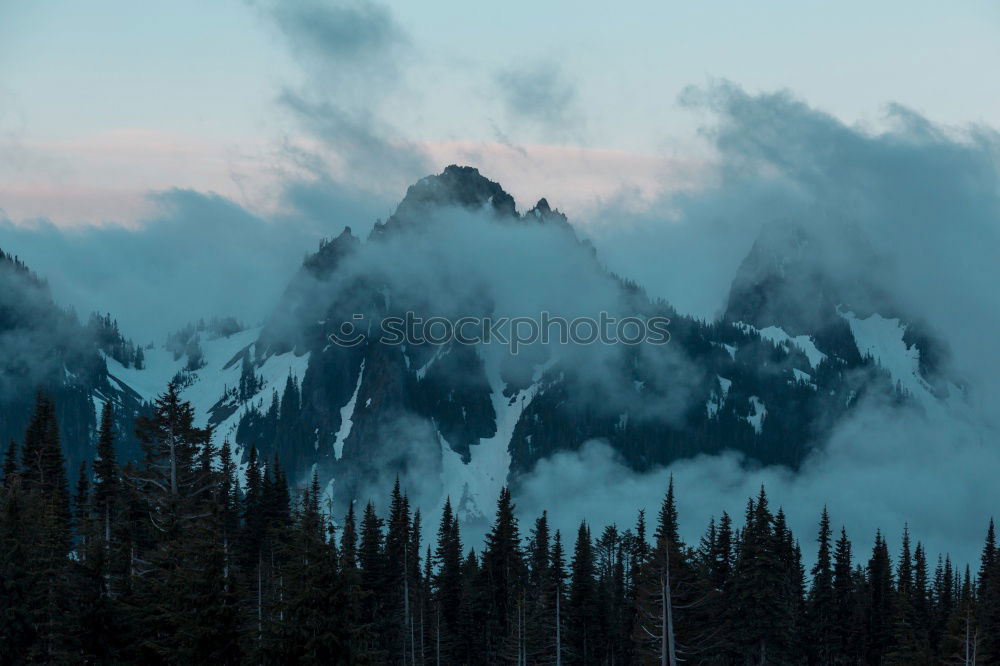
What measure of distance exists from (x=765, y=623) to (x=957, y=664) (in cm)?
1344

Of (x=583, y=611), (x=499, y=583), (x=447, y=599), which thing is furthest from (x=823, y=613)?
(x=447, y=599)

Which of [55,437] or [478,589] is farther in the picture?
[478,589]

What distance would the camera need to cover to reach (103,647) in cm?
5484

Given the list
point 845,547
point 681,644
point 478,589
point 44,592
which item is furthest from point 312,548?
point 845,547

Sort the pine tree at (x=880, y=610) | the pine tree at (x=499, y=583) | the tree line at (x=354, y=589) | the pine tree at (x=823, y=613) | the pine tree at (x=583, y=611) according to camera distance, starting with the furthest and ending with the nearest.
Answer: the pine tree at (x=880, y=610) < the pine tree at (x=823, y=613) < the pine tree at (x=499, y=583) < the pine tree at (x=583, y=611) < the tree line at (x=354, y=589)

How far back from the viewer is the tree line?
160 ft

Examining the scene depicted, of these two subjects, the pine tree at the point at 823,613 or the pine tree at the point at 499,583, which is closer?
the pine tree at the point at 499,583

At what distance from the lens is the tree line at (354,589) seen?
48.9 meters

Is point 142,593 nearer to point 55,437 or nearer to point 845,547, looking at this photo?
point 55,437

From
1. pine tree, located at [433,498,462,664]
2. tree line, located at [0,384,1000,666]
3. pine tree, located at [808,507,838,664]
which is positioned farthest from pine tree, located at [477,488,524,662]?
pine tree, located at [808,507,838,664]

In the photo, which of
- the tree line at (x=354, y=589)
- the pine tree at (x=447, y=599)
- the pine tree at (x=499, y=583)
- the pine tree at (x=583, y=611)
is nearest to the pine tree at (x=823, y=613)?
the tree line at (x=354, y=589)

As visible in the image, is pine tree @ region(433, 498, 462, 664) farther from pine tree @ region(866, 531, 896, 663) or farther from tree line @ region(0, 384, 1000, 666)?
pine tree @ region(866, 531, 896, 663)

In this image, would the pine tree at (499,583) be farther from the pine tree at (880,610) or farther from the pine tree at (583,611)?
the pine tree at (880,610)

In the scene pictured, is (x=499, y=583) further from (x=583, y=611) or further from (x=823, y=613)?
(x=823, y=613)
